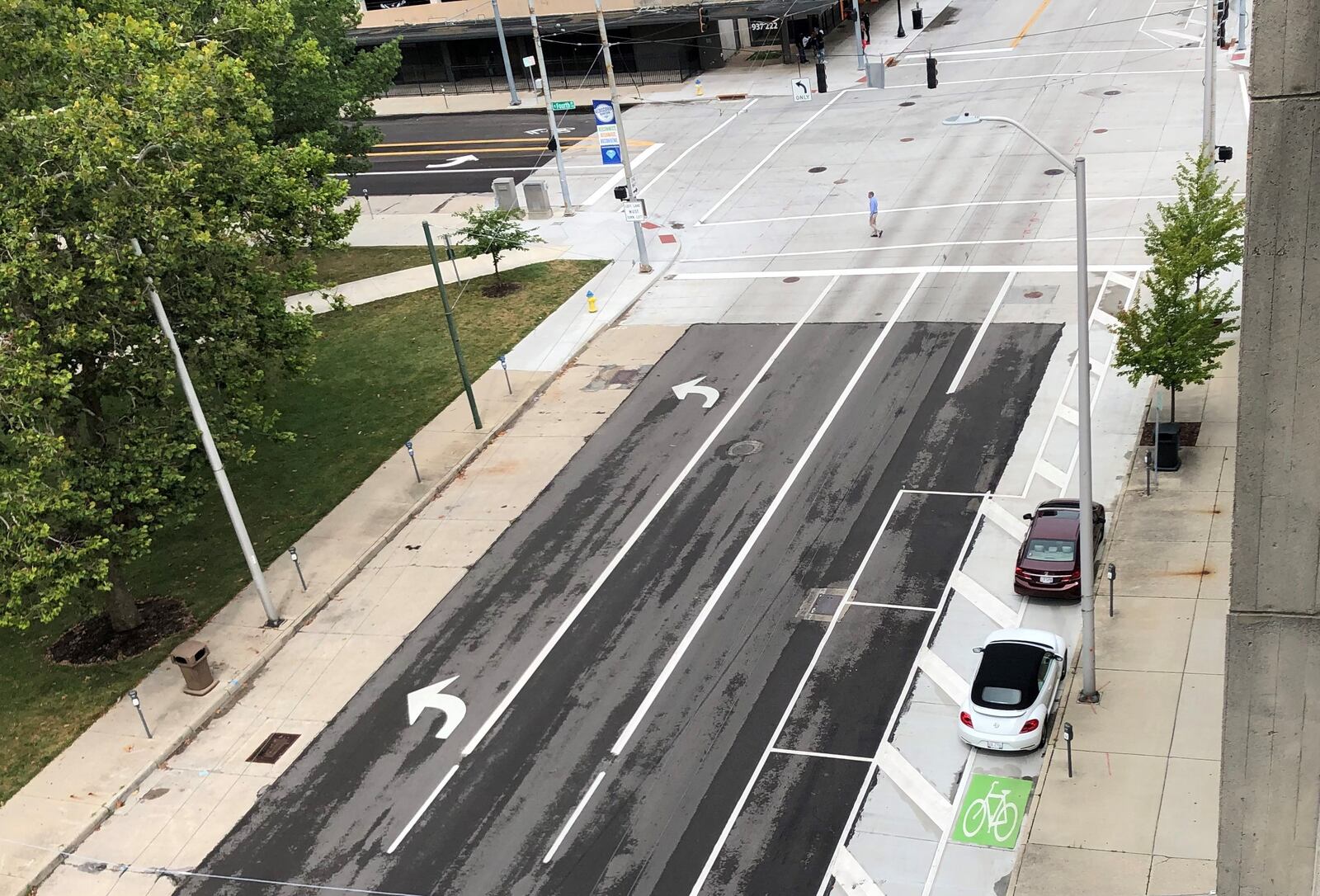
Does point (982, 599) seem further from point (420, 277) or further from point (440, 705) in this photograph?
point (420, 277)

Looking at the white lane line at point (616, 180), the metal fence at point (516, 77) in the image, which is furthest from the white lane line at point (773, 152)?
the metal fence at point (516, 77)

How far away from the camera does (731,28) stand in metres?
68.8

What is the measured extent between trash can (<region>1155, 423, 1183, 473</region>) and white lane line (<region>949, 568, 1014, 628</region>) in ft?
16.8

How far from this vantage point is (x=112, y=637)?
27.8 m

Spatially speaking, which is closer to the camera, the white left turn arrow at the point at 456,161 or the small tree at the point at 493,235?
the small tree at the point at 493,235

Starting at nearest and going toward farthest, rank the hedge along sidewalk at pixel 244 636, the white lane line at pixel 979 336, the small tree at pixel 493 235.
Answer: the hedge along sidewalk at pixel 244 636
the white lane line at pixel 979 336
the small tree at pixel 493 235

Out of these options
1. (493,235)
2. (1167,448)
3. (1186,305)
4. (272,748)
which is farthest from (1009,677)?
(493,235)

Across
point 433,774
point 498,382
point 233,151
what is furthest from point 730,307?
point 433,774

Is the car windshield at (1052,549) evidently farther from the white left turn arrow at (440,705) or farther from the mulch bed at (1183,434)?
the white left turn arrow at (440,705)

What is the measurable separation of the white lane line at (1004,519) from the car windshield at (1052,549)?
172 cm

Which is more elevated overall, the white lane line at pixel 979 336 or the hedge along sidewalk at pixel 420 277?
the hedge along sidewalk at pixel 420 277

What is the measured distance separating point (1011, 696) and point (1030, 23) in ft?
172

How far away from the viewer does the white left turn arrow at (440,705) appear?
2419cm

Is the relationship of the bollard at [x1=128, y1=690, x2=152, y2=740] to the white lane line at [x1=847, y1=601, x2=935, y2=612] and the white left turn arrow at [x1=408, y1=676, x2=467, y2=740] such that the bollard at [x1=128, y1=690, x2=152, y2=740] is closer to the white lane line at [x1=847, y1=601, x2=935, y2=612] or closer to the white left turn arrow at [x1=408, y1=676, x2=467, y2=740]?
the white left turn arrow at [x1=408, y1=676, x2=467, y2=740]
